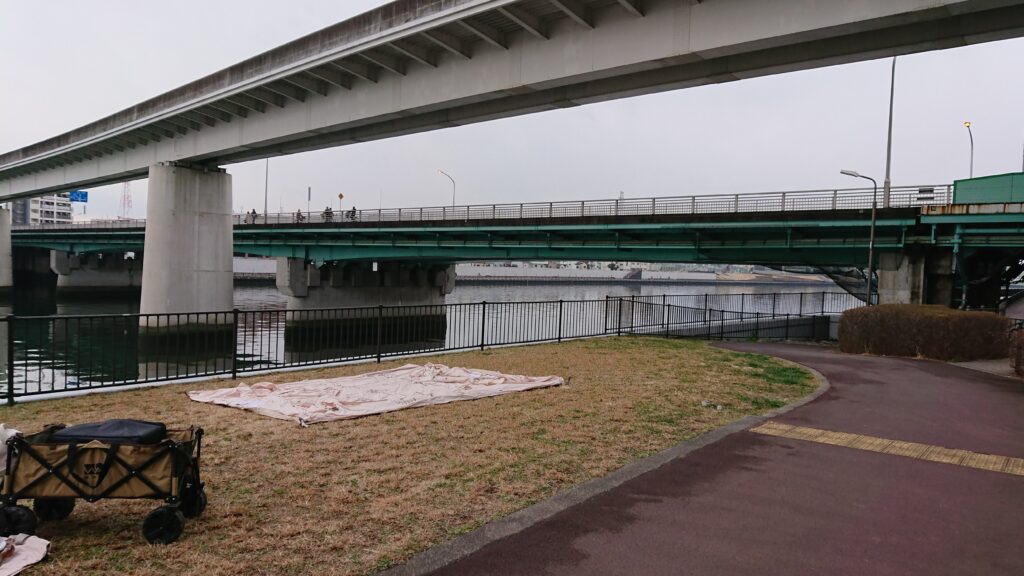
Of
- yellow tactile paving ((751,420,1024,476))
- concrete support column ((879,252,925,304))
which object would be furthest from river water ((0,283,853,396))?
yellow tactile paving ((751,420,1024,476))

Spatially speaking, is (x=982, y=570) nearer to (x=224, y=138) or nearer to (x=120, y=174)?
(x=224, y=138)

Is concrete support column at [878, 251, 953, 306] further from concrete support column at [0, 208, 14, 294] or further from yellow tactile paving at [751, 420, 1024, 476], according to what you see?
concrete support column at [0, 208, 14, 294]

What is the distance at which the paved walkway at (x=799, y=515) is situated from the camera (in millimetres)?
3988

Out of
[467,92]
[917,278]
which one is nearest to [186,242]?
[467,92]

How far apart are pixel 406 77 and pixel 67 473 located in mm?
15665

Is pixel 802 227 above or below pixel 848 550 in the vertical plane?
above

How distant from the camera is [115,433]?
13.6 ft

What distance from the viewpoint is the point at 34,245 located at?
6581cm

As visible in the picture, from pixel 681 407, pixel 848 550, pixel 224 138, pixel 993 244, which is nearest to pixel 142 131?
pixel 224 138

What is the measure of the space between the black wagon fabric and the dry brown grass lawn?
637 mm

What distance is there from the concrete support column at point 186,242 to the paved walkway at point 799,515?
85.9 feet

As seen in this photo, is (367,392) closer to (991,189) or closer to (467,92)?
(467,92)

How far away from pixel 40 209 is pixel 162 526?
18888 centimetres

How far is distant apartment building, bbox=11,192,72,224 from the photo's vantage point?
147m
